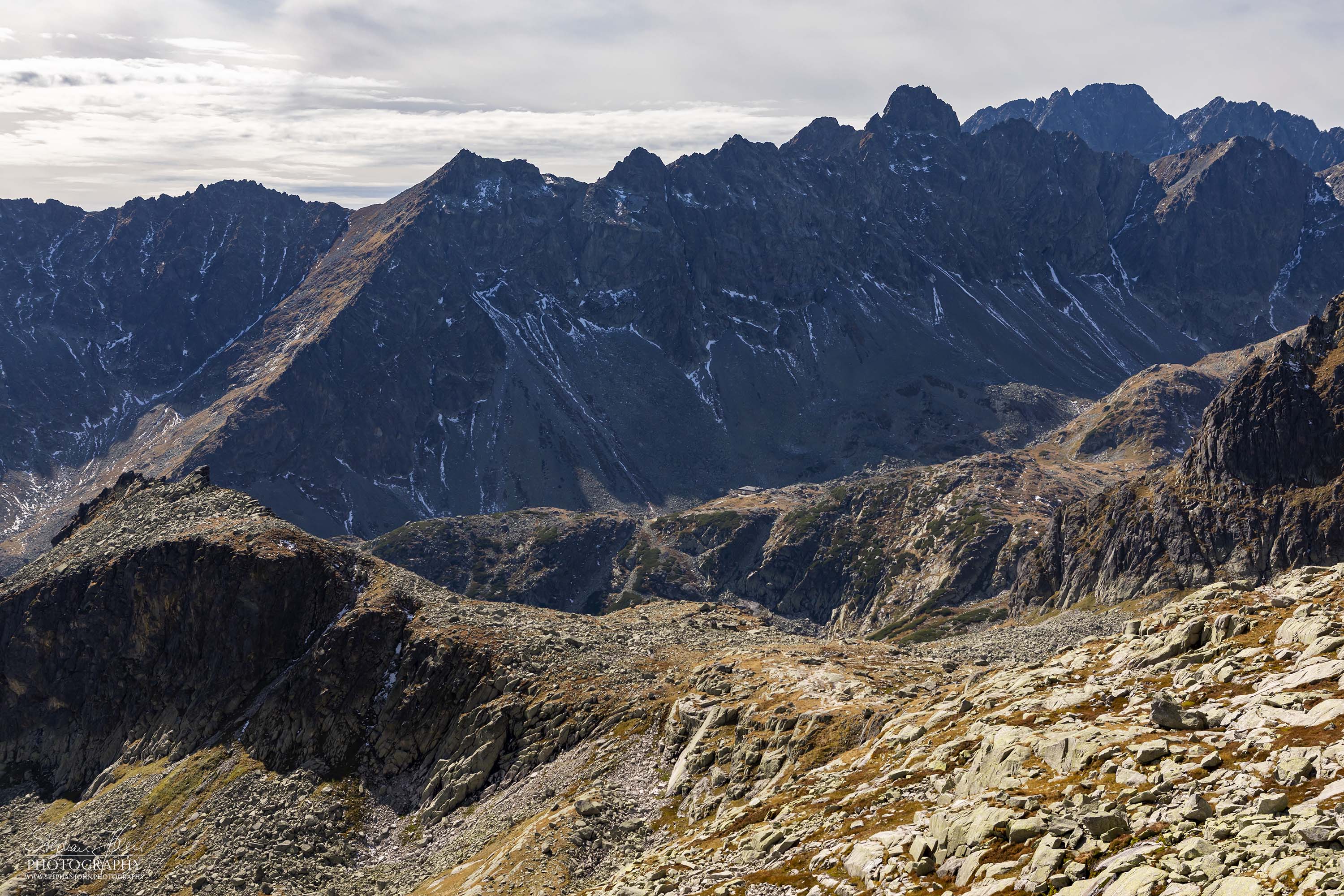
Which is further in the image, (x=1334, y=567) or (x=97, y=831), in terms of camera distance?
(x=97, y=831)

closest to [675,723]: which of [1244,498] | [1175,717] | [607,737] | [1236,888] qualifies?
[607,737]

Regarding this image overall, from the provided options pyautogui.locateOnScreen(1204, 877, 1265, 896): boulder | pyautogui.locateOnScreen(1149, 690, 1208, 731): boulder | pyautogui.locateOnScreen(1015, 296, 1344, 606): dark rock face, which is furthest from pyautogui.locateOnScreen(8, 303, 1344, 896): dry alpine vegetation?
pyautogui.locateOnScreen(1015, 296, 1344, 606): dark rock face

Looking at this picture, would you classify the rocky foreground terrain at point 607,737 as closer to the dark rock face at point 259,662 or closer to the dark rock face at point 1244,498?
the dark rock face at point 259,662

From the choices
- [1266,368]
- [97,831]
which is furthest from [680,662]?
[1266,368]

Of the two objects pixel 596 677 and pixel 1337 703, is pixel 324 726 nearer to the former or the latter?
pixel 596 677

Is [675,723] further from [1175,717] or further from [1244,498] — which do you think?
[1244,498]

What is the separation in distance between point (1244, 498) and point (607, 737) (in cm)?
14104

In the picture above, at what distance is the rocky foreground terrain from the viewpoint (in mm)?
31484

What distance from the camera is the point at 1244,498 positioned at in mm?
166875

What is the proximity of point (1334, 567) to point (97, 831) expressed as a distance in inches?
4119

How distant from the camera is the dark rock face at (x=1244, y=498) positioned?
158m

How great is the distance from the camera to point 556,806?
6650 cm

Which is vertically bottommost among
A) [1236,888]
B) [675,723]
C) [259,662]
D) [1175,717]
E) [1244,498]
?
[259,662]

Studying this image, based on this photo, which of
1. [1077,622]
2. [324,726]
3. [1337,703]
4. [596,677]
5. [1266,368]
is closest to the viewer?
[1337,703]
